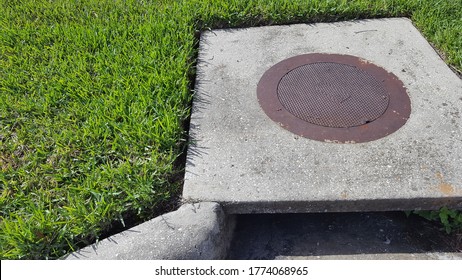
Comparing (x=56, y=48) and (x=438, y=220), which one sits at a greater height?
(x=56, y=48)

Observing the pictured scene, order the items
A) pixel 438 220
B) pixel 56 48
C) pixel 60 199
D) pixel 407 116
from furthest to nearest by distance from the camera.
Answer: pixel 56 48 < pixel 407 116 < pixel 438 220 < pixel 60 199

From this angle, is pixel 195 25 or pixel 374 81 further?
pixel 195 25

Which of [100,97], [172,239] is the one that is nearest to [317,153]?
[172,239]

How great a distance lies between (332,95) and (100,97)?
136 cm

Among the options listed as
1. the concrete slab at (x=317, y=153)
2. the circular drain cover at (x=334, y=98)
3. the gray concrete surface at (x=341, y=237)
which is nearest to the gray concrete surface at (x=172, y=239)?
the concrete slab at (x=317, y=153)

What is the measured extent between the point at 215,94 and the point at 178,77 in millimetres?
255

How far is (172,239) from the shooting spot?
1.86 metres

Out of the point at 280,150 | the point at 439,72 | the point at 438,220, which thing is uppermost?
the point at 439,72

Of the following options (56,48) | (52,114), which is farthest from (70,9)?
(52,114)

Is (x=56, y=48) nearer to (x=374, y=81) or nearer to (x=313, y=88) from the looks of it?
(x=313, y=88)

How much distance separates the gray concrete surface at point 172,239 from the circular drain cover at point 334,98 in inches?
28.0

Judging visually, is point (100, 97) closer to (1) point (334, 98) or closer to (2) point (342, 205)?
(1) point (334, 98)

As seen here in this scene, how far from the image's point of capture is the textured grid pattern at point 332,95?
2391mm

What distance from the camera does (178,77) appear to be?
2.63 metres
